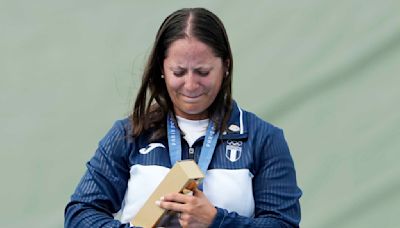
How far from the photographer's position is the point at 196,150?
239 centimetres

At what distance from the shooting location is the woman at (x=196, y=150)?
91.7 inches

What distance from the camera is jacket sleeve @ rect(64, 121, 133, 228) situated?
7.76 ft

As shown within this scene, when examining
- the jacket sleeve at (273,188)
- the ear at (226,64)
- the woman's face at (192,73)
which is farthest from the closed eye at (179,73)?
the jacket sleeve at (273,188)

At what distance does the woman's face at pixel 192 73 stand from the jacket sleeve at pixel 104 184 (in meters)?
0.18

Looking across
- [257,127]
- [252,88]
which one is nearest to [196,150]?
[257,127]

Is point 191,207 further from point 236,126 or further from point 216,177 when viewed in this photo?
point 236,126

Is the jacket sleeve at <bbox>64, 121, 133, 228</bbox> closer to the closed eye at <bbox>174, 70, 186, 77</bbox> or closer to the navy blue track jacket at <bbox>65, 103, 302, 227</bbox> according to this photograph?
the navy blue track jacket at <bbox>65, 103, 302, 227</bbox>

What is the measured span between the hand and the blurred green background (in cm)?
146

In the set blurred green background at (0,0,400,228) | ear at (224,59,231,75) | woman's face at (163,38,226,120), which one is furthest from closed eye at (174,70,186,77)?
blurred green background at (0,0,400,228)

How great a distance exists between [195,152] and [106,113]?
153 cm

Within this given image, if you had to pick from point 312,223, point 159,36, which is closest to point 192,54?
point 159,36

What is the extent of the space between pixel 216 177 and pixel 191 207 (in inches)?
5.1

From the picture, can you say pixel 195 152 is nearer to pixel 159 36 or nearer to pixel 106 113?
pixel 159 36

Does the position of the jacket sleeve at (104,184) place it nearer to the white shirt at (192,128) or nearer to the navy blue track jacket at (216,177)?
the navy blue track jacket at (216,177)
